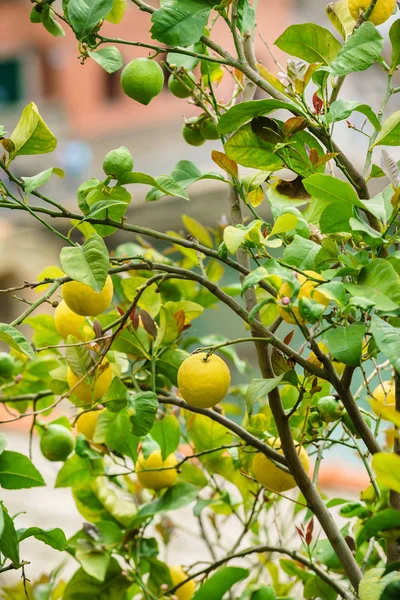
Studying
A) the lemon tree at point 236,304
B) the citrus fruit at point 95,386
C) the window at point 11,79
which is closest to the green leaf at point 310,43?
the lemon tree at point 236,304

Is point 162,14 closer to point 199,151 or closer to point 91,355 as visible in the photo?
point 91,355

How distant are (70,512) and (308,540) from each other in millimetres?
1273

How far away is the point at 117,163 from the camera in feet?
1.92

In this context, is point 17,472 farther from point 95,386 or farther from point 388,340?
point 388,340

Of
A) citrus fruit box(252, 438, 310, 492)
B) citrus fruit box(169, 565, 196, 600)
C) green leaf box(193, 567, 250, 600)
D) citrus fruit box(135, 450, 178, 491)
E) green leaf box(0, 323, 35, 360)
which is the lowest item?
green leaf box(193, 567, 250, 600)

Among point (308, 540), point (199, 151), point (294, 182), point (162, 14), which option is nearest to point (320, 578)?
point (308, 540)

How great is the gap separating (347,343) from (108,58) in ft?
0.96

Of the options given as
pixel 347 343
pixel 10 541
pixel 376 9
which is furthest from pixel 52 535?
pixel 376 9

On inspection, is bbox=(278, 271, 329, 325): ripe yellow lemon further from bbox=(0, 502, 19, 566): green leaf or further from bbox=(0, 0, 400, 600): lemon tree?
bbox=(0, 502, 19, 566): green leaf

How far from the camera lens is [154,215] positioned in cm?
523

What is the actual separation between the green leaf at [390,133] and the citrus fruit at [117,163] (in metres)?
0.18

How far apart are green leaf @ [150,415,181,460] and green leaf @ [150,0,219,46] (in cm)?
40

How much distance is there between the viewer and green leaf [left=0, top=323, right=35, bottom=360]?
1.66 ft

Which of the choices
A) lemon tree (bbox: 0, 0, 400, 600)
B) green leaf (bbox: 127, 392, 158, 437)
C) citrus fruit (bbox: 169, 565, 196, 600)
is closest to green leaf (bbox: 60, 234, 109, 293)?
lemon tree (bbox: 0, 0, 400, 600)
